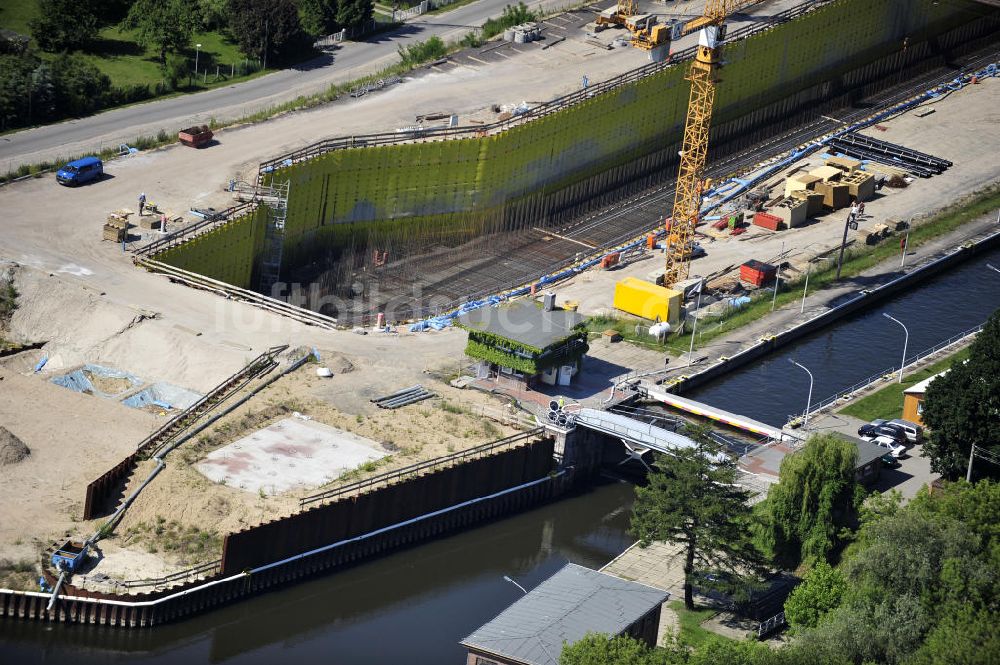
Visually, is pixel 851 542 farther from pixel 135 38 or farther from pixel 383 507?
pixel 135 38

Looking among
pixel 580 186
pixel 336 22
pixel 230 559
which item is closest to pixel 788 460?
pixel 230 559

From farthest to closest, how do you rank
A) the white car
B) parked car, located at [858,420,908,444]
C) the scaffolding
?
the scaffolding → parked car, located at [858,420,908,444] → the white car

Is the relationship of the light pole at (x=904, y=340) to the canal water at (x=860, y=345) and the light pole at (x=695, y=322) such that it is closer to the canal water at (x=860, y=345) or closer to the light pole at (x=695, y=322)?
the canal water at (x=860, y=345)

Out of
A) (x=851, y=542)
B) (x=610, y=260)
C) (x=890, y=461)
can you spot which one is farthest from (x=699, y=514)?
(x=610, y=260)

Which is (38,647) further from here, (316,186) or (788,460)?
(316,186)

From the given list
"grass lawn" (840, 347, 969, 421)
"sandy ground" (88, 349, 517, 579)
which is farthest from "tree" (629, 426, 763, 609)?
"grass lawn" (840, 347, 969, 421)

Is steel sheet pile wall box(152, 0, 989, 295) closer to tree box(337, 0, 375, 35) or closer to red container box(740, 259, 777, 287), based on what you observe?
red container box(740, 259, 777, 287)

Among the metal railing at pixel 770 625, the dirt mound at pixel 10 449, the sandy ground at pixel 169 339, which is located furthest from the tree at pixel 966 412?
the dirt mound at pixel 10 449
